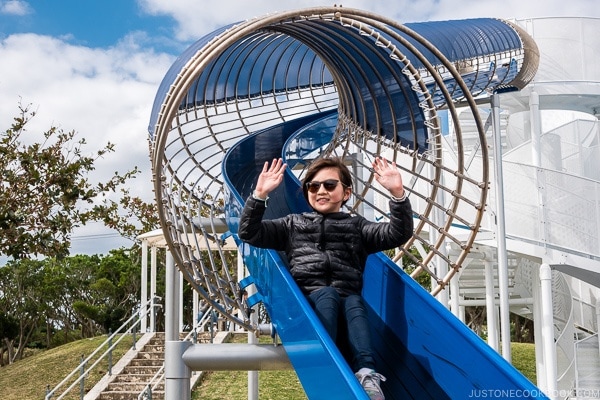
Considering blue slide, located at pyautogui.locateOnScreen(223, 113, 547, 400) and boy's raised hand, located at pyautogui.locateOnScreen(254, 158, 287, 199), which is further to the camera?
boy's raised hand, located at pyautogui.locateOnScreen(254, 158, 287, 199)

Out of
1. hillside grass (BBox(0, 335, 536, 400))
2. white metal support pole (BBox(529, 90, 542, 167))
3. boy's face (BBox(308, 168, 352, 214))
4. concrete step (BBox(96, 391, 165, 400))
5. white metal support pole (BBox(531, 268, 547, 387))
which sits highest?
white metal support pole (BBox(529, 90, 542, 167))

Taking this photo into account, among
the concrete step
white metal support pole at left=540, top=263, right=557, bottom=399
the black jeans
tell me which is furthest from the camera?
the concrete step

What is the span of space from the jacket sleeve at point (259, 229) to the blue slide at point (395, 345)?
0.11 meters

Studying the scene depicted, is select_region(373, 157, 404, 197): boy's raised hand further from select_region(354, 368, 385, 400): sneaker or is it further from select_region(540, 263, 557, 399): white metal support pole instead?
select_region(540, 263, 557, 399): white metal support pole

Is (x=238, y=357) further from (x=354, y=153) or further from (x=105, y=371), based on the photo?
(x=105, y=371)

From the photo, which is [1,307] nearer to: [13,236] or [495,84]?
[13,236]

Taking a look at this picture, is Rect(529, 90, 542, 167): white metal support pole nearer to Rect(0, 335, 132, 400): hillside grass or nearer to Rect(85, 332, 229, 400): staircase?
Rect(85, 332, 229, 400): staircase

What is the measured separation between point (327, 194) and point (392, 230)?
1.50 ft

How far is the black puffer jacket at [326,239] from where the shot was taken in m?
4.13

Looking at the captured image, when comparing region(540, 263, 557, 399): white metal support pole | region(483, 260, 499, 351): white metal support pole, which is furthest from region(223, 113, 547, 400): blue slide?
region(483, 260, 499, 351): white metal support pole

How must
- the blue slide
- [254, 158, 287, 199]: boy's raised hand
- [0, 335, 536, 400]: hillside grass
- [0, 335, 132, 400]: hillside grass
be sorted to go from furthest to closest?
1. [0, 335, 132, 400]: hillside grass
2. [0, 335, 536, 400]: hillside grass
3. [254, 158, 287, 199]: boy's raised hand
4. the blue slide

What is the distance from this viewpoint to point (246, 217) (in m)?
4.12

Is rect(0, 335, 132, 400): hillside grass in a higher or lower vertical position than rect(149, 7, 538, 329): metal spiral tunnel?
lower

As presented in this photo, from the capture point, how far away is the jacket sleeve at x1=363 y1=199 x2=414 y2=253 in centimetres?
410
